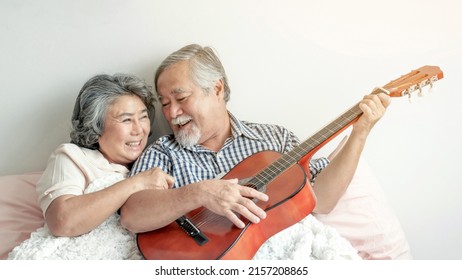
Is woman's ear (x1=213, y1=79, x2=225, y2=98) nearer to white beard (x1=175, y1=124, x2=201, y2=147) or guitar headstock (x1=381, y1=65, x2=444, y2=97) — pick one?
white beard (x1=175, y1=124, x2=201, y2=147)

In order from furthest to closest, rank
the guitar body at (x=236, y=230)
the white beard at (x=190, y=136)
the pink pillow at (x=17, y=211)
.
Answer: the white beard at (x=190, y=136), the pink pillow at (x=17, y=211), the guitar body at (x=236, y=230)

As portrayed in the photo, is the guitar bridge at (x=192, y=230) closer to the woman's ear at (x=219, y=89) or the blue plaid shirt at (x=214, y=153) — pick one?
the blue plaid shirt at (x=214, y=153)

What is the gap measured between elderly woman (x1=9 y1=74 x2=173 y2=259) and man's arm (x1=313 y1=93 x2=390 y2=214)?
55cm

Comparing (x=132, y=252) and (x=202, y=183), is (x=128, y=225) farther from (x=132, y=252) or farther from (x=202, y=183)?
(x=202, y=183)

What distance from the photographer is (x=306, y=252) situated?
1445mm

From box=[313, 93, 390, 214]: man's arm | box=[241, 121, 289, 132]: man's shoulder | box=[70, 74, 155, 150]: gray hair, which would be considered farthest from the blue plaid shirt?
box=[70, 74, 155, 150]: gray hair

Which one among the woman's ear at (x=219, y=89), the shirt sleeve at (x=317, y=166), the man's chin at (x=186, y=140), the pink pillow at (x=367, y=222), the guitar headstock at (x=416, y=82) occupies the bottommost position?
the pink pillow at (x=367, y=222)

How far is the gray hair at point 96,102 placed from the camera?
175 centimetres

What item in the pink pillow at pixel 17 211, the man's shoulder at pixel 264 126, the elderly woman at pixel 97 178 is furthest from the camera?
the man's shoulder at pixel 264 126

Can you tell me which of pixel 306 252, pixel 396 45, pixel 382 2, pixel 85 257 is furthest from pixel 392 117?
pixel 85 257

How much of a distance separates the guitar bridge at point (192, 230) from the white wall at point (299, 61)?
72 centimetres

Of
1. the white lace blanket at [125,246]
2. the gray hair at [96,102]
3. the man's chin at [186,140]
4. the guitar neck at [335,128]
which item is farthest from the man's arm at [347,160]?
the gray hair at [96,102]

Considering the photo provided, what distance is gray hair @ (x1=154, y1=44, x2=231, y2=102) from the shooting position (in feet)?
6.00

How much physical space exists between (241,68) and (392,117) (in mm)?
682
